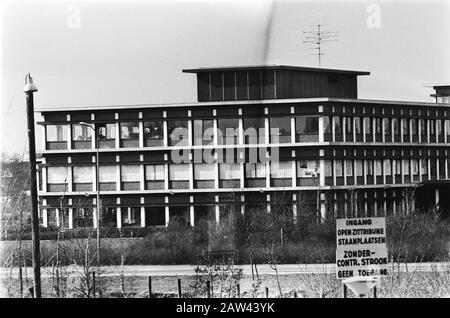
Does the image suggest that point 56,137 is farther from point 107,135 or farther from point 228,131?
point 228,131

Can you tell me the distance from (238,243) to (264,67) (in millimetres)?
2191

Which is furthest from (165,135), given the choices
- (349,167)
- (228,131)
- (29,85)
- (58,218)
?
(349,167)

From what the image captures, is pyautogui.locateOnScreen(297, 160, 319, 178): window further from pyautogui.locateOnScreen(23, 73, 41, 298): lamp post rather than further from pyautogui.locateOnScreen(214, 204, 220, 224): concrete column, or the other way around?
pyautogui.locateOnScreen(23, 73, 41, 298): lamp post

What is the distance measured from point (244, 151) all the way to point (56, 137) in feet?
7.04

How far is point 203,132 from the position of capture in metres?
8.30

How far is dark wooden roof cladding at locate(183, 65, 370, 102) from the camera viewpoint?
26.9ft

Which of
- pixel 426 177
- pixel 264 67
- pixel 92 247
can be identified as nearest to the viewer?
pixel 264 67

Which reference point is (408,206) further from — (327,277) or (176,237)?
(176,237)

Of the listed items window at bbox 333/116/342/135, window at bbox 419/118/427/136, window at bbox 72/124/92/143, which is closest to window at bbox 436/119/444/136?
window at bbox 419/118/427/136


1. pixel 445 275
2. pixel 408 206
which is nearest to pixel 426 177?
pixel 408 206

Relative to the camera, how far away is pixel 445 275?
29.6 feet

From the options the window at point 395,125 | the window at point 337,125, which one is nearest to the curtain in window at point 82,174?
the window at point 337,125

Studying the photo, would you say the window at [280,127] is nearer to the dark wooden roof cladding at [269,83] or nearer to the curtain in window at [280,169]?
the dark wooden roof cladding at [269,83]

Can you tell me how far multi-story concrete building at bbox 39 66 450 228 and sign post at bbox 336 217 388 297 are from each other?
4.63ft
